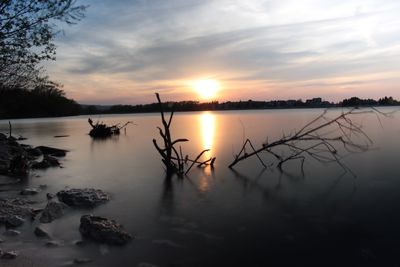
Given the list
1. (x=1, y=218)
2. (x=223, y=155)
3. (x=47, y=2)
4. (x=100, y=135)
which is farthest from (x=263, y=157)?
(x=100, y=135)

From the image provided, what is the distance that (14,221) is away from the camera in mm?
10508

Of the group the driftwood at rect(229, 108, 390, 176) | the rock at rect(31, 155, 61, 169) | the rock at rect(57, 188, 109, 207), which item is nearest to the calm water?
the rock at rect(57, 188, 109, 207)

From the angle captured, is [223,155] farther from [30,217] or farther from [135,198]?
[30,217]

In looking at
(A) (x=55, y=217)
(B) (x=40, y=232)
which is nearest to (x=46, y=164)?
(A) (x=55, y=217)

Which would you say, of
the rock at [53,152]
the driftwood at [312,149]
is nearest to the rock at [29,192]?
the driftwood at [312,149]

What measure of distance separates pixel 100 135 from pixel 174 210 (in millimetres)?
40791

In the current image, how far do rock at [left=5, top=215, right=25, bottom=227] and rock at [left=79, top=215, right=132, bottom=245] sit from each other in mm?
1712

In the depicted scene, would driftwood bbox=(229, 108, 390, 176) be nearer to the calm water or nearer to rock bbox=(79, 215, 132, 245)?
the calm water

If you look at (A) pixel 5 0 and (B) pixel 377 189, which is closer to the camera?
(B) pixel 377 189

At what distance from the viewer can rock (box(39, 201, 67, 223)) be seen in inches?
438

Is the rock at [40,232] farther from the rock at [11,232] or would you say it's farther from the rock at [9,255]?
Answer: the rock at [9,255]

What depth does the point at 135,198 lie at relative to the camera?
14.8 meters

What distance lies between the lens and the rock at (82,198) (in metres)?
13.2

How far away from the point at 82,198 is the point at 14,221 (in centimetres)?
321
